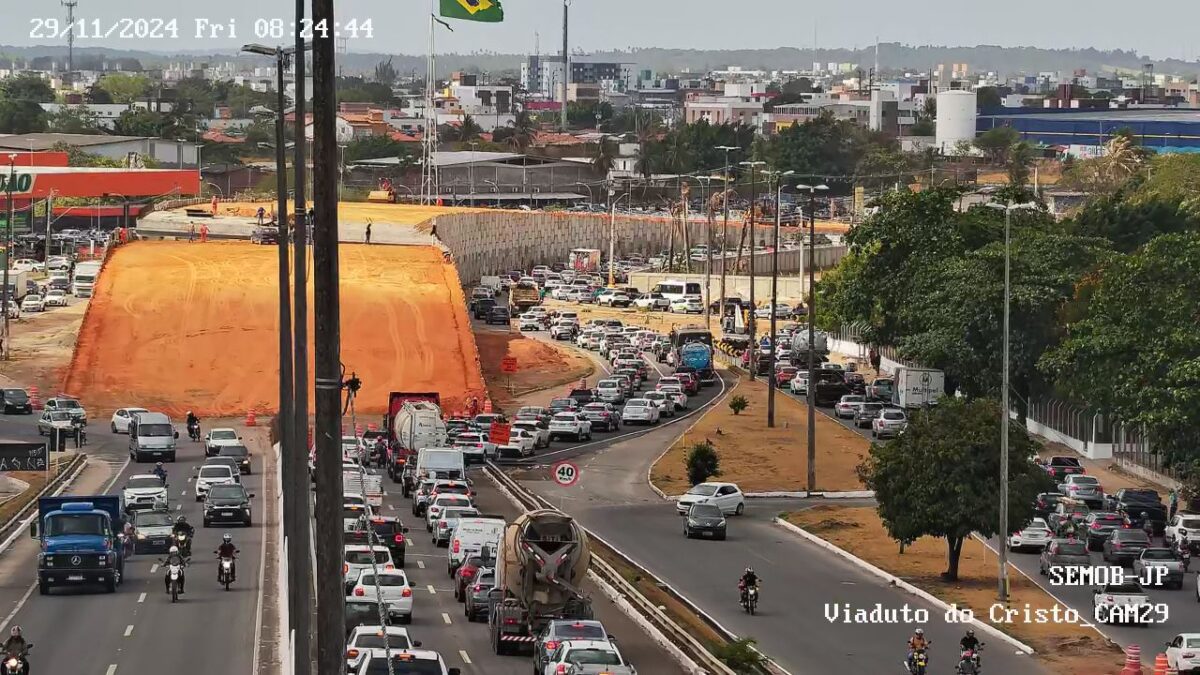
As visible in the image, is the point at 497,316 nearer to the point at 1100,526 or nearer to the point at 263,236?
the point at 263,236

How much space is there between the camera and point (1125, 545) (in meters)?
55.8

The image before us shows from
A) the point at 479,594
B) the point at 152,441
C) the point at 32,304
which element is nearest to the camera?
the point at 479,594

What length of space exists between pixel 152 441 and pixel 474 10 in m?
38.2

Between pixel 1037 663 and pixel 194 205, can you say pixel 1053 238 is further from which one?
pixel 194 205

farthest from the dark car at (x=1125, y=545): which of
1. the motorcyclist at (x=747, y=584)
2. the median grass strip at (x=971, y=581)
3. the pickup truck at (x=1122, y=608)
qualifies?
the motorcyclist at (x=747, y=584)

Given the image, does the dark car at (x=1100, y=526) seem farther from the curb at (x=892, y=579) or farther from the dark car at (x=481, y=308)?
the dark car at (x=481, y=308)

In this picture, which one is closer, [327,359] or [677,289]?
[327,359]

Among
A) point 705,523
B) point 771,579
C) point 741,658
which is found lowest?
point 705,523

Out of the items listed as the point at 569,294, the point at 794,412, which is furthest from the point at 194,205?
the point at 794,412

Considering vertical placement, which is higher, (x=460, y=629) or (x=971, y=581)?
(x=460, y=629)

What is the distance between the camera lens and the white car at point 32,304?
425 feet

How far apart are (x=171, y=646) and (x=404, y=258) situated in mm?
98474

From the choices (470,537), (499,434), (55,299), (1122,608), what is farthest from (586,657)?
(55,299)

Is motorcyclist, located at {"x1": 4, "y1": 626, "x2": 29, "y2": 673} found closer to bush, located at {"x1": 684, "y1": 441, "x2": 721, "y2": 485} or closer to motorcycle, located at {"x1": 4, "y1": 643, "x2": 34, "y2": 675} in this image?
motorcycle, located at {"x1": 4, "y1": 643, "x2": 34, "y2": 675}
